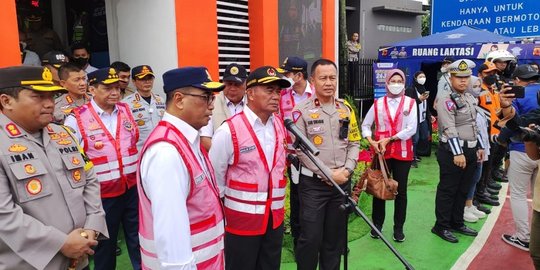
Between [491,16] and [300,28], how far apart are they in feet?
28.6

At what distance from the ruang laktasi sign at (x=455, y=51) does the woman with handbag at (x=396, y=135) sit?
19.9 feet

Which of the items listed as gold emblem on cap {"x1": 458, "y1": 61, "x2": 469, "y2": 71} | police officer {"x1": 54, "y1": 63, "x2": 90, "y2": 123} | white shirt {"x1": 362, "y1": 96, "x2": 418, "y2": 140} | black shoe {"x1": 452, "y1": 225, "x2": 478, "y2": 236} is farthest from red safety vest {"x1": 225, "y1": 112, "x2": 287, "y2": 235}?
black shoe {"x1": 452, "y1": 225, "x2": 478, "y2": 236}

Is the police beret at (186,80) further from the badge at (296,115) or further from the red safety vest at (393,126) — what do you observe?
the red safety vest at (393,126)

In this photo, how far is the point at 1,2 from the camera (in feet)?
13.0

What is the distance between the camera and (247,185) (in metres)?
2.83

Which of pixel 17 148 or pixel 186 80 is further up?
pixel 186 80

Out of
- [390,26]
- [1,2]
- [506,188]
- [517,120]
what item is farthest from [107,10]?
[390,26]

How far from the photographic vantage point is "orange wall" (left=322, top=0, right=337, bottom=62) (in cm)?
873

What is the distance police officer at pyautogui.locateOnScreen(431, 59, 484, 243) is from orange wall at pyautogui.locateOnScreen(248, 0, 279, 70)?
348cm

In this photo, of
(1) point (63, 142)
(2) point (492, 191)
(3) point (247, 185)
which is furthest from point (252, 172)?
(2) point (492, 191)

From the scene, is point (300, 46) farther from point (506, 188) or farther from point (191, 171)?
point (191, 171)

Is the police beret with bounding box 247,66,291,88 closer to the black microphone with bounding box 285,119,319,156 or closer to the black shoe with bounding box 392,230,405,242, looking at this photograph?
the black microphone with bounding box 285,119,319,156

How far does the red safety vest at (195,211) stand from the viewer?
6.43ft

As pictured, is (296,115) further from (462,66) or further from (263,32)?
(263,32)
